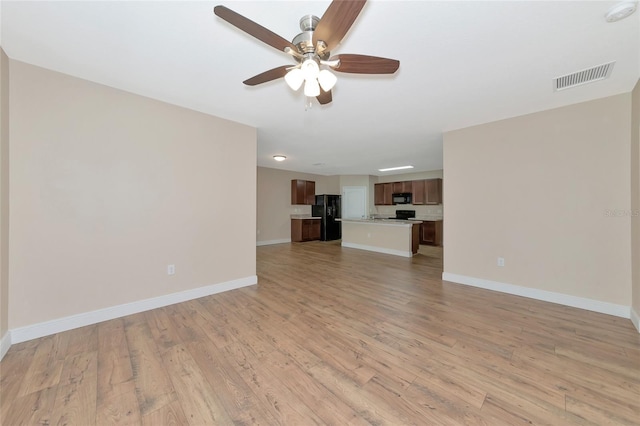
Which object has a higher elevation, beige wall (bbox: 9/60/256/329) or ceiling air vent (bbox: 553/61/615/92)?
ceiling air vent (bbox: 553/61/615/92)

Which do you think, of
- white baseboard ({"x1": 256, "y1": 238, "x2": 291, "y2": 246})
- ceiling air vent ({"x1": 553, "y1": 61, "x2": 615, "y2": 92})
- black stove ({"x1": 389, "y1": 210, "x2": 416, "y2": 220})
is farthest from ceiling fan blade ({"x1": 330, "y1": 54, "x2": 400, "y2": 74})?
black stove ({"x1": 389, "y1": 210, "x2": 416, "y2": 220})

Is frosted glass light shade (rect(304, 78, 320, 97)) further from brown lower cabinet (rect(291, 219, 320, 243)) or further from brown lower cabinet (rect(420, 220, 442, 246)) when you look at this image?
brown lower cabinet (rect(420, 220, 442, 246))

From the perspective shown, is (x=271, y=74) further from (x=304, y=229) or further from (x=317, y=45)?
(x=304, y=229)

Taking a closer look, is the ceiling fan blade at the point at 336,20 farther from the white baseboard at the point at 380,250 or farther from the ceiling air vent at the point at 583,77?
the white baseboard at the point at 380,250

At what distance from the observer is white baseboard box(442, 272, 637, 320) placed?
8.32ft

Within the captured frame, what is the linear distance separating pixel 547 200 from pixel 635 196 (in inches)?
25.8

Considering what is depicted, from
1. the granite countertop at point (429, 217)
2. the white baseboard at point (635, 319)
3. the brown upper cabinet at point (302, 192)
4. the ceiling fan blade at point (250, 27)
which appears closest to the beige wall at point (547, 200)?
the white baseboard at point (635, 319)

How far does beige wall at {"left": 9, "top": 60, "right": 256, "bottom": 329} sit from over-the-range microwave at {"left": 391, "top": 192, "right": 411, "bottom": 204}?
243 inches

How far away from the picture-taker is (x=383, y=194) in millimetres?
8586

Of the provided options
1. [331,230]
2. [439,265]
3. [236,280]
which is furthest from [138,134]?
[331,230]

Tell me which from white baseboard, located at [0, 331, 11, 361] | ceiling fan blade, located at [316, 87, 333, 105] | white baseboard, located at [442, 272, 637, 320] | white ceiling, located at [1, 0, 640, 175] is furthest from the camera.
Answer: white baseboard, located at [442, 272, 637, 320]

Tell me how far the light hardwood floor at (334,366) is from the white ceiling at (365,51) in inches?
93.2

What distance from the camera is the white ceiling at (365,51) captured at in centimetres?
145

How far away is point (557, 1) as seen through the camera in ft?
4.51
